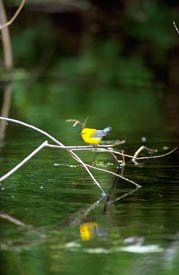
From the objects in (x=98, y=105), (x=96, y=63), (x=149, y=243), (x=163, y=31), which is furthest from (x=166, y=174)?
(x=163, y=31)

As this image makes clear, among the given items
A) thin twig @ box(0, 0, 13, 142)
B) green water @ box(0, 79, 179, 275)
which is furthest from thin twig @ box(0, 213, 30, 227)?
thin twig @ box(0, 0, 13, 142)

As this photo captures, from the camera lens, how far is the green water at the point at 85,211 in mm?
6004

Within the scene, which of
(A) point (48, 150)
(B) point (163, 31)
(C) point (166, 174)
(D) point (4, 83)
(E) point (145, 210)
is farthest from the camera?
(B) point (163, 31)

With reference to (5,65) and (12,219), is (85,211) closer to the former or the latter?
(12,219)

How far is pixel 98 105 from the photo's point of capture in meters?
15.6

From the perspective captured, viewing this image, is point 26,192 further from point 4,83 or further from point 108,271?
point 4,83

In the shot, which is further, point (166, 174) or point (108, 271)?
point (166, 174)

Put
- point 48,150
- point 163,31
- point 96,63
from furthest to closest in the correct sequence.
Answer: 1. point 163,31
2. point 96,63
3. point 48,150

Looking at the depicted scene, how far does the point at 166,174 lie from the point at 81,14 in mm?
19637

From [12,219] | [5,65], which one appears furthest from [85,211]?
[5,65]

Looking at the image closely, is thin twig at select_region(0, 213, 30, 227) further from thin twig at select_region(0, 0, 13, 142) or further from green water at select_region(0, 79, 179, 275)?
thin twig at select_region(0, 0, 13, 142)

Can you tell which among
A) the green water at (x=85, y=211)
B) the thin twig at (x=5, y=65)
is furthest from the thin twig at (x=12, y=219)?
the thin twig at (x=5, y=65)

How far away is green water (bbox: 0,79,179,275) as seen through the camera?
600cm

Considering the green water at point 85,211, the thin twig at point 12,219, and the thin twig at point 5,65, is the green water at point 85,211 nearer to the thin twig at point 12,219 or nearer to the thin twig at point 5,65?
the thin twig at point 12,219
